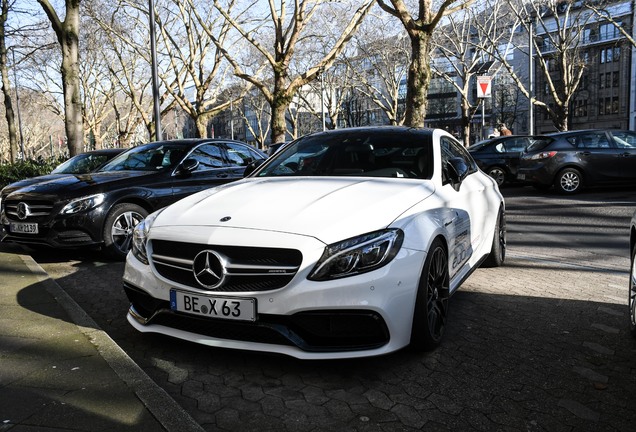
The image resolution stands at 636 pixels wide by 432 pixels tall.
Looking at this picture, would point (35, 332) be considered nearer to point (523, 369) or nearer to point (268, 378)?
point (268, 378)

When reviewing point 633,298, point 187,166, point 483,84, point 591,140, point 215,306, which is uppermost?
point 483,84

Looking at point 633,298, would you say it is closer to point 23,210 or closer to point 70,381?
point 70,381

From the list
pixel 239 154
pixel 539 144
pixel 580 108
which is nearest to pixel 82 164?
pixel 239 154

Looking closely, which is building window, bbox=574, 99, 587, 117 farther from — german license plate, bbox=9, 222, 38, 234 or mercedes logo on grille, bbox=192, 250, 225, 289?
mercedes logo on grille, bbox=192, 250, 225, 289

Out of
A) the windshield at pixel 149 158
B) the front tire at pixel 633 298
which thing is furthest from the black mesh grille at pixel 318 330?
the windshield at pixel 149 158

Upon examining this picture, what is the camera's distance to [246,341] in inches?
125

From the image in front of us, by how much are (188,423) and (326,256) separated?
1087 millimetres

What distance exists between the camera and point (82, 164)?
1067cm

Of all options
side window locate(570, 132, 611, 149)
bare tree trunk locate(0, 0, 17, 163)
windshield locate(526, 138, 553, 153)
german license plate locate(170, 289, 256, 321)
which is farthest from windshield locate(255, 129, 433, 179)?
bare tree trunk locate(0, 0, 17, 163)

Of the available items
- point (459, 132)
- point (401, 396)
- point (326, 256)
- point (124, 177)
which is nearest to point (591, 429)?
point (401, 396)

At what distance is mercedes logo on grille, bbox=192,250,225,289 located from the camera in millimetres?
3163

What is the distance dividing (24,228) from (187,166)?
6.72ft

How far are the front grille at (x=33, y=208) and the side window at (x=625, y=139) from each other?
12043 mm

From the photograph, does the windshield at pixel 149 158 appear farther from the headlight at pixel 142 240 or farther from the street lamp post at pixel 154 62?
the street lamp post at pixel 154 62
